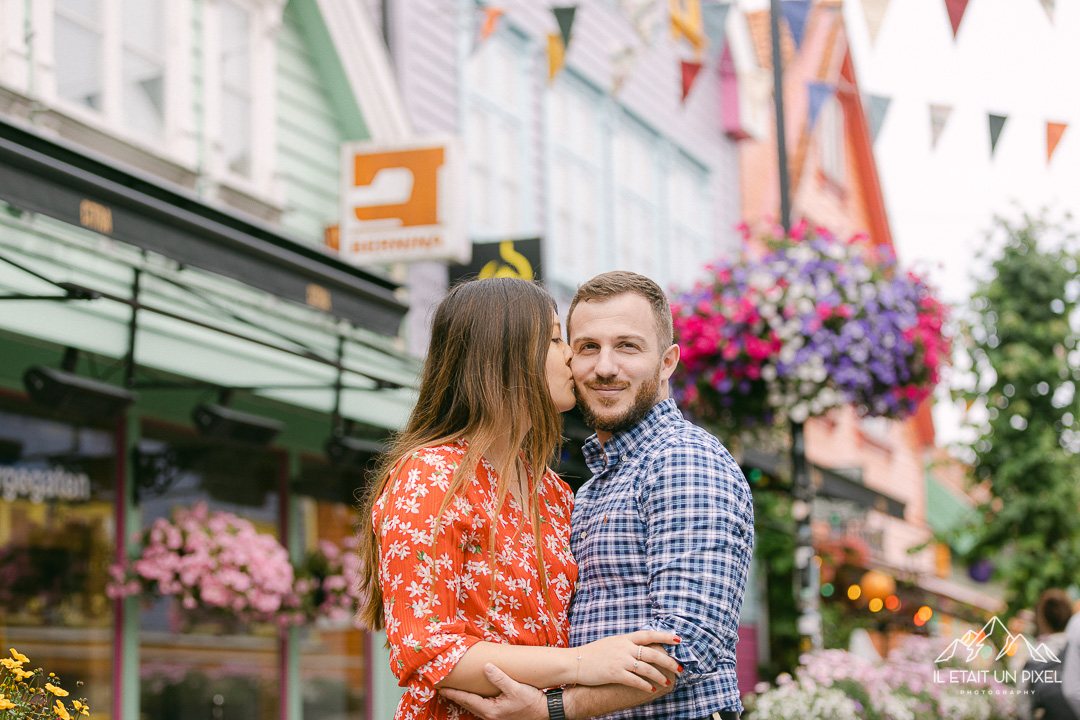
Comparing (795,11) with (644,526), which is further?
(795,11)

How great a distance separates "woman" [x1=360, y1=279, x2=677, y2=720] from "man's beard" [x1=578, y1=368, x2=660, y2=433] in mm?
77

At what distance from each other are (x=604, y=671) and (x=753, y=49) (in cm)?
1428

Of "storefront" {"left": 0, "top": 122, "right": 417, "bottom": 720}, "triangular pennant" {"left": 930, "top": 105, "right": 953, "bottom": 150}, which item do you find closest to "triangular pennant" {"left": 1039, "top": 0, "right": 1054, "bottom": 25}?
"triangular pennant" {"left": 930, "top": 105, "right": 953, "bottom": 150}

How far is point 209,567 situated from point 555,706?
13.8ft

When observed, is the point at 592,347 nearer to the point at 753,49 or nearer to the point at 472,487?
the point at 472,487

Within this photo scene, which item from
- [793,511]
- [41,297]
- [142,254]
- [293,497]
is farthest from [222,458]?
[793,511]

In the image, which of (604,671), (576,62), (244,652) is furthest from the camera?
(576,62)

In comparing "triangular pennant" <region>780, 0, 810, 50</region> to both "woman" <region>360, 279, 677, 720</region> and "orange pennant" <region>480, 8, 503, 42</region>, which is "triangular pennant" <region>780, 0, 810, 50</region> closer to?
"orange pennant" <region>480, 8, 503, 42</region>

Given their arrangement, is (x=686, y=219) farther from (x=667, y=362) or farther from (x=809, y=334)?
(x=667, y=362)

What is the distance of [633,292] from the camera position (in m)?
2.94

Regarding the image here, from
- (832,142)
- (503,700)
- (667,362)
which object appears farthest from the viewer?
(832,142)

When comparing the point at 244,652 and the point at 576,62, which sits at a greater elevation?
the point at 576,62

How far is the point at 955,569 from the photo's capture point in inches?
966

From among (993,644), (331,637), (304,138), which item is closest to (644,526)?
(331,637)
